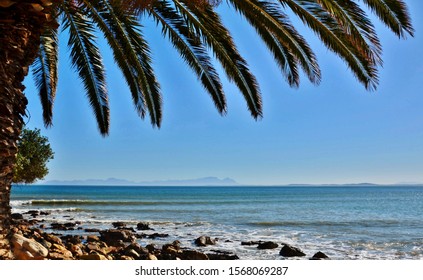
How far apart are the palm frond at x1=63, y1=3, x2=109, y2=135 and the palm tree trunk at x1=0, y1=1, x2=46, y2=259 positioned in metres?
2.19

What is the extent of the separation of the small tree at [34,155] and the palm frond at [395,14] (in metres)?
17.7

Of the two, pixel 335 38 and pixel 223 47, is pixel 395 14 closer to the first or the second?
pixel 335 38

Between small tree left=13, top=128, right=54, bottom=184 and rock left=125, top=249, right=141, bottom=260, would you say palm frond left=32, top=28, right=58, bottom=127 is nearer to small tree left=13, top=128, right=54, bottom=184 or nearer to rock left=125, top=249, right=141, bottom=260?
rock left=125, top=249, right=141, bottom=260

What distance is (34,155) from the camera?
2058 centimetres

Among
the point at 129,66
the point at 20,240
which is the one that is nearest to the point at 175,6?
the point at 129,66

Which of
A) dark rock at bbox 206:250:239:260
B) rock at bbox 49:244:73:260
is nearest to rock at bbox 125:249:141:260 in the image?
rock at bbox 49:244:73:260

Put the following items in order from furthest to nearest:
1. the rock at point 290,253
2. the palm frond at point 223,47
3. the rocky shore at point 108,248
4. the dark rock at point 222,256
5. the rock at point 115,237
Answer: the rock at point 115,237, the rock at point 290,253, the dark rock at point 222,256, the palm frond at point 223,47, the rocky shore at point 108,248

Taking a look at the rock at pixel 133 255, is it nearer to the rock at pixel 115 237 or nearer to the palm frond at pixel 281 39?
the rock at pixel 115 237

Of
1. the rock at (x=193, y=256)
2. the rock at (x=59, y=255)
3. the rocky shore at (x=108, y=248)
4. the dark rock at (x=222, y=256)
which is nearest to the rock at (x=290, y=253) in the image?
the rocky shore at (x=108, y=248)

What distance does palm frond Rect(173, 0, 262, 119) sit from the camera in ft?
26.1

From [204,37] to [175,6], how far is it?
0.80 m

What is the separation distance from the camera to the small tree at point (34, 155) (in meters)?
20.0

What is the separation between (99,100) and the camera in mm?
11023
